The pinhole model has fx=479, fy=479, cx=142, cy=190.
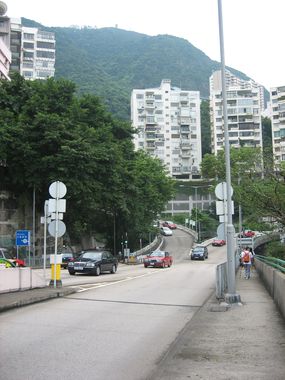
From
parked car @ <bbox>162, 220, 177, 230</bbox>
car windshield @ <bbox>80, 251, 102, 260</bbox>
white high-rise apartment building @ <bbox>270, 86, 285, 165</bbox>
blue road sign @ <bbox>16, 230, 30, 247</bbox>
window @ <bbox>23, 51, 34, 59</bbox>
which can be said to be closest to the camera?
car windshield @ <bbox>80, 251, 102, 260</bbox>

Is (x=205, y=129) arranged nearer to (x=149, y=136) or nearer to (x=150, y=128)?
(x=150, y=128)

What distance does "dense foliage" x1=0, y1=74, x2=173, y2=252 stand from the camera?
3403 cm

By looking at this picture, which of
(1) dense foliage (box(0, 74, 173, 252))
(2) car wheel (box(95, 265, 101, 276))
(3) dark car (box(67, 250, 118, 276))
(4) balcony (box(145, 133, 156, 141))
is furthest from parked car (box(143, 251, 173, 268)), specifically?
(4) balcony (box(145, 133, 156, 141))

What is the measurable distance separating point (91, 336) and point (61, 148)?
26139 mm

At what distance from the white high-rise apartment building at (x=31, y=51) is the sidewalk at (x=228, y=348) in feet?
397

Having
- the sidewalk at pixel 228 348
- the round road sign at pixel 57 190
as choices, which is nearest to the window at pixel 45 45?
the round road sign at pixel 57 190

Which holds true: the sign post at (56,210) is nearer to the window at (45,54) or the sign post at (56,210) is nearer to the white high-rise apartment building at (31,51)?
the white high-rise apartment building at (31,51)

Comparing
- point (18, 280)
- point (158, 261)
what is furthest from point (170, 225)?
point (18, 280)

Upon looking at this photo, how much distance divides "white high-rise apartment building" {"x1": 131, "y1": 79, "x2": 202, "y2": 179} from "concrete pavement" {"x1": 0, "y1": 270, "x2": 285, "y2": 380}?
12786 centimetres

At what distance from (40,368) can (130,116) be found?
483 feet

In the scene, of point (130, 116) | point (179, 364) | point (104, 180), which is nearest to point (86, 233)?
point (104, 180)

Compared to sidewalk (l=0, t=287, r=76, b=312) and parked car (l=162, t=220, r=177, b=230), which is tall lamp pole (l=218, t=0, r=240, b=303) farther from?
parked car (l=162, t=220, r=177, b=230)

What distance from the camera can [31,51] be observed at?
13512 cm

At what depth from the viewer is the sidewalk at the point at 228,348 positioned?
6227 mm
